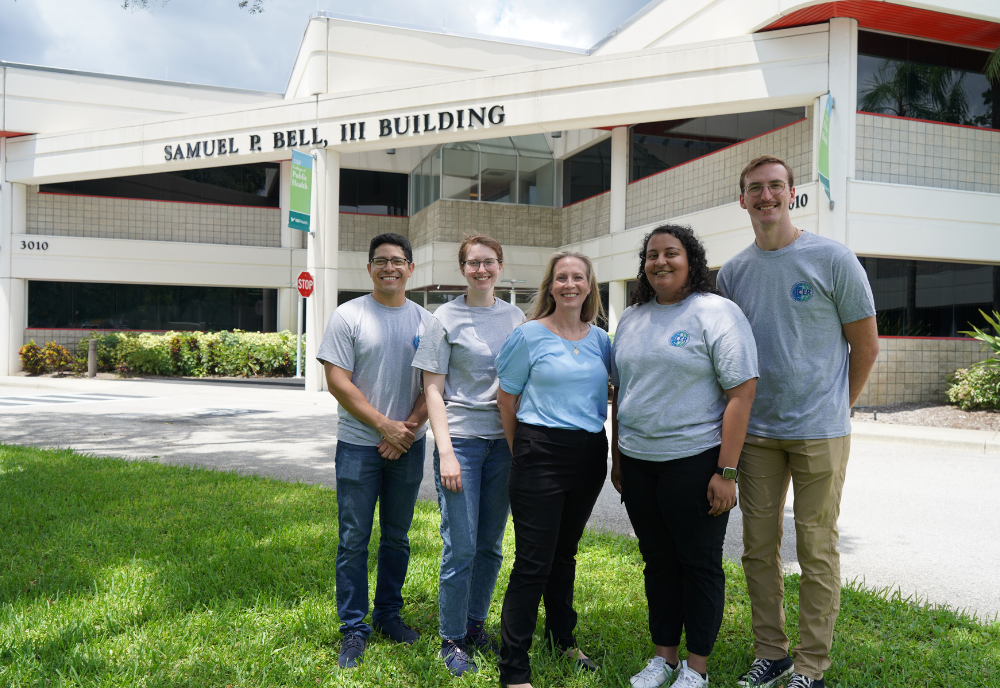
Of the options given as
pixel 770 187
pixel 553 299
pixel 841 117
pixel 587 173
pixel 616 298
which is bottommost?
pixel 553 299

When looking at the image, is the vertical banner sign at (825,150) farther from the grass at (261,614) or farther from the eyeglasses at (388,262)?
the eyeglasses at (388,262)

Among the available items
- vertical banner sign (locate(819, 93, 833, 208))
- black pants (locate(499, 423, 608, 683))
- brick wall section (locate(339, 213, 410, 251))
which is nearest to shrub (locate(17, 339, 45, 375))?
brick wall section (locate(339, 213, 410, 251))

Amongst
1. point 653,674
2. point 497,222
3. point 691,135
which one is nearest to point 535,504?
point 653,674

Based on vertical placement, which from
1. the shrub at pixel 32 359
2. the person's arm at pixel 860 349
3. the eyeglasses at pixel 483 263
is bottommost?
the shrub at pixel 32 359

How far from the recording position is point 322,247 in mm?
18594

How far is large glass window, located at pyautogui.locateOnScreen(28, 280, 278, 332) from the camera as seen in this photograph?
78.8 ft

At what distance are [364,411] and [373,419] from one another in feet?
0.19

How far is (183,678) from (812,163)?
14060 millimetres

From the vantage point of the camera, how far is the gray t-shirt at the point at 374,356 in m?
3.52

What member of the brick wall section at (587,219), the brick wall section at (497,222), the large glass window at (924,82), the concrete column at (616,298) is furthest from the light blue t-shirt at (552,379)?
the brick wall section at (497,222)

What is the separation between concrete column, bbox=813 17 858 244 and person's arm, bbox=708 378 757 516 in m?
11.6

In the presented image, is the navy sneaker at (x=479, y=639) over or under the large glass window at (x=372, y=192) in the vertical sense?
under

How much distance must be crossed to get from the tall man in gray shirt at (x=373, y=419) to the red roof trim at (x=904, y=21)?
12.4 metres

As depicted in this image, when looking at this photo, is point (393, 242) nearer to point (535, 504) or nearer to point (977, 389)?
point (535, 504)
